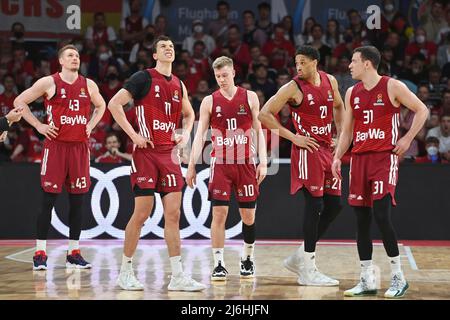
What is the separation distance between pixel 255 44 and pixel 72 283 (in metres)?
8.01

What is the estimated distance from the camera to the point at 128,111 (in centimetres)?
1301

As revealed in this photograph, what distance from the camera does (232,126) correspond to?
325 inches

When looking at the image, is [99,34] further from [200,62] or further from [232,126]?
[232,126]

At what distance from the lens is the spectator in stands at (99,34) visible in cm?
1547

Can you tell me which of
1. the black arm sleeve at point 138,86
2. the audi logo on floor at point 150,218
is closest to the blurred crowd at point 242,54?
the audi logo on floor at point 150,218

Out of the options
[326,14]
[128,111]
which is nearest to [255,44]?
[326,14]

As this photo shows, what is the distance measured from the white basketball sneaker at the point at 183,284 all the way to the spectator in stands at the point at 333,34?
8403 millimetres

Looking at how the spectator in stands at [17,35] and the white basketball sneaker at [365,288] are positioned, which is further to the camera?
the spectator in stands at [17,35]

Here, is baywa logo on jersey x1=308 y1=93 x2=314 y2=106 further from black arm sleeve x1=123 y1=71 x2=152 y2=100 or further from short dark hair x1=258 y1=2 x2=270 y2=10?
short dark hair x1=258 y1=2 x2=270 y2=10

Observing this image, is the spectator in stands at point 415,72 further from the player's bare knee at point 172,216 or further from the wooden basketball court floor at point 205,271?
the player's bare knee at point 172,216

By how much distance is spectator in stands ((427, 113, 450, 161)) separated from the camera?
12180mm

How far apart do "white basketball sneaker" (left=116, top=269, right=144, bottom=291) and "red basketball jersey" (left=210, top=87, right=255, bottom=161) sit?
1573 mm
